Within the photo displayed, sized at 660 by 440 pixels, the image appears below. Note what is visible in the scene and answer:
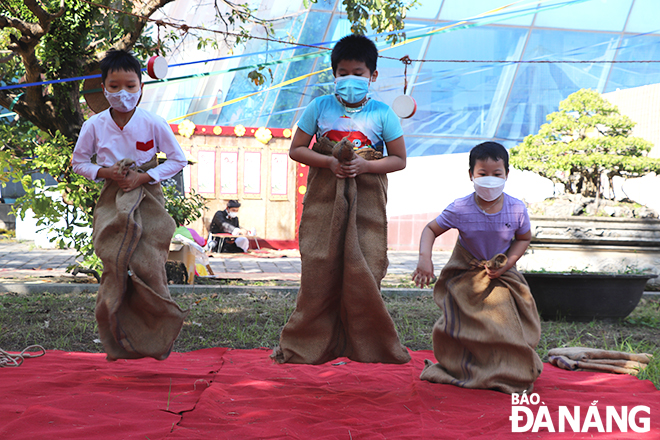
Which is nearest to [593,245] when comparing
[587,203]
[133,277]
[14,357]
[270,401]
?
[587,203]

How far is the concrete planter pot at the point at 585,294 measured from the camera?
4.87 m

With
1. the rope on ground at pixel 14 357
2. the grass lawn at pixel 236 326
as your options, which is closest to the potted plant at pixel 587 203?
the grass lawn at pixel 236 326

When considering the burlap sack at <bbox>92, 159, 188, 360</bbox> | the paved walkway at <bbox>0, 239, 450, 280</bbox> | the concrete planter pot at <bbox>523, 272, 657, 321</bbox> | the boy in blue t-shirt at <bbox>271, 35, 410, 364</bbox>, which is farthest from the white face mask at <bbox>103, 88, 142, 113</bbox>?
the paved walkway at <bbox>0, 239, 450, 280</bbox>

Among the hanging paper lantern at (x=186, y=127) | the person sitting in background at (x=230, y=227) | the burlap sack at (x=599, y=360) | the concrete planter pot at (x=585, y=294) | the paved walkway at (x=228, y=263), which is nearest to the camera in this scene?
the burlap sack at (x=599, y=360)

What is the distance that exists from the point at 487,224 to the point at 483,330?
1.77 feet

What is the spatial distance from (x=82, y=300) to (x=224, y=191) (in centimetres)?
758

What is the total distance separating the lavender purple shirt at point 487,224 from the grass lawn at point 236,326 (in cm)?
112

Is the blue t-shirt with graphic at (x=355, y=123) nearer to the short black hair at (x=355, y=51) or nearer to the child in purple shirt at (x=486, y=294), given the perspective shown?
the short black hair at (x=355, y=51)

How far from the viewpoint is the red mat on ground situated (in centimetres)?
223

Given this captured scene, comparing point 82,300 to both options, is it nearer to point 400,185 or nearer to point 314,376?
point 314,376

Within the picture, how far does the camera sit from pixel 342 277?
282 centimetres

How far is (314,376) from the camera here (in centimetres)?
320

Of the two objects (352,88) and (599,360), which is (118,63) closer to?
(352,88)

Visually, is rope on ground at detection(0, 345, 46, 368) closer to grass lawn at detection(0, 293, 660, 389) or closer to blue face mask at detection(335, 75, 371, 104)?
grass lawn at detection(0, 293, 660, 389)
